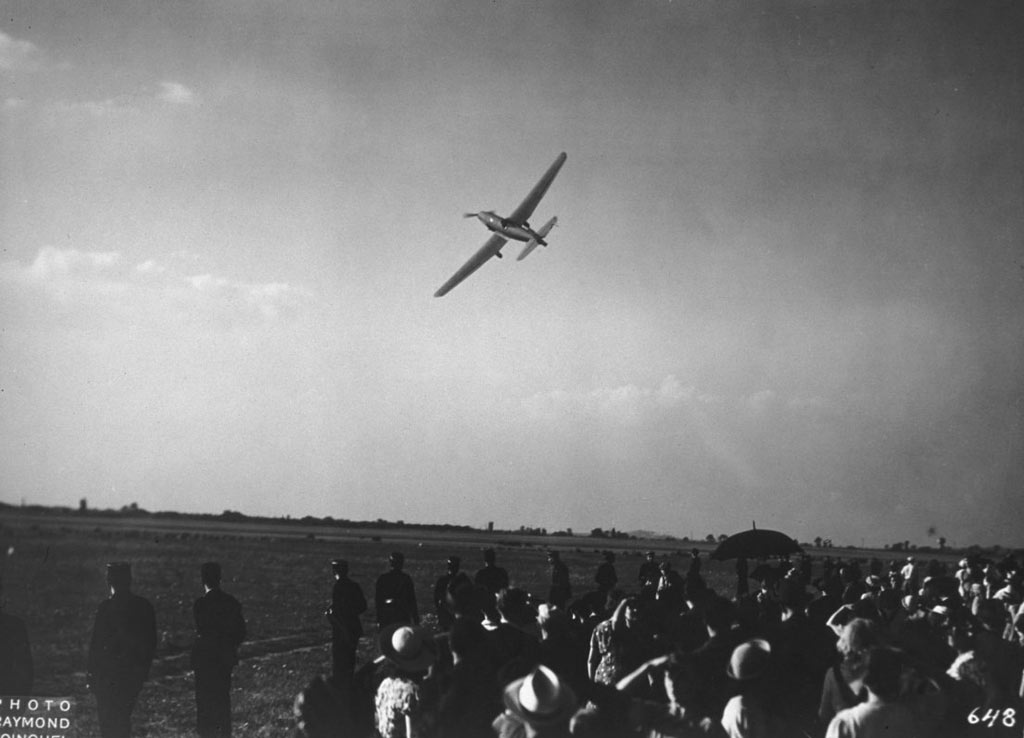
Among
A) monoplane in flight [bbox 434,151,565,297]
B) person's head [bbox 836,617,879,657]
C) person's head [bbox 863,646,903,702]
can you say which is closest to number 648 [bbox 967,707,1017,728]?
person's head [bbox 836,617,879,657]

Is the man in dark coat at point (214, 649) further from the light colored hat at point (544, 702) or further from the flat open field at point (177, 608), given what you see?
the light colored hat at point (544, 702)

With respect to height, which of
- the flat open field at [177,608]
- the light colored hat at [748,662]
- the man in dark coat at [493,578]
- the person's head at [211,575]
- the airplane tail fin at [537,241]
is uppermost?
the airplane tail fin at [537,241]

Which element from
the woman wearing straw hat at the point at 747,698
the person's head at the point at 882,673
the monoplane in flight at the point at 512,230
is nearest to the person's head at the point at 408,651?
the woman wearing straw hat at the point at 747,698

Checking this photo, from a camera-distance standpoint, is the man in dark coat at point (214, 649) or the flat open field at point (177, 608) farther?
the flat open field at point (177, 608)

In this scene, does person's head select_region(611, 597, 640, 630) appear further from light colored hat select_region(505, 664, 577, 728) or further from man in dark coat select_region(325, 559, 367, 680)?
man in dark coat select_region(325, 559, 367, 680)

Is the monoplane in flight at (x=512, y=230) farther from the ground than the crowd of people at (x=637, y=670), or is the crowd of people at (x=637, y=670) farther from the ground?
the monoplane in flight at (x=512, y=230)

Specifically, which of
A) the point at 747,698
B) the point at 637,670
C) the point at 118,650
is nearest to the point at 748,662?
the point at 747,698

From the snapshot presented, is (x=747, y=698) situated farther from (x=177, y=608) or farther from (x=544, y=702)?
(x=177, y=608)
